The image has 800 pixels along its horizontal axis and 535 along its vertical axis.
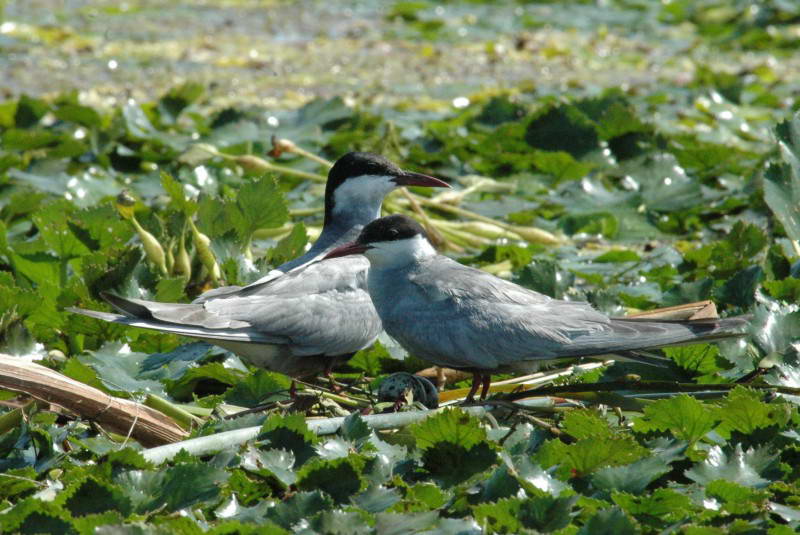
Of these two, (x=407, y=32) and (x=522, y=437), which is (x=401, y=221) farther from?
(x=407, y=32)

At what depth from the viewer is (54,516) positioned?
2.74 m

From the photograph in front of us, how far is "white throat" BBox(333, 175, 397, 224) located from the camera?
5.24m

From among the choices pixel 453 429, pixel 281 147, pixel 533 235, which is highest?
pixel 453 429

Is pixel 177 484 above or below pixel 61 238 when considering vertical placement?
above

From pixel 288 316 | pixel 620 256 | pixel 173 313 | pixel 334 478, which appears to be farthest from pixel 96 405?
pixel 620 256

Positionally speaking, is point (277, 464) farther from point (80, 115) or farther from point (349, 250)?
point (80, 115)

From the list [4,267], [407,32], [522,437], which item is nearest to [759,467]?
[522,437]

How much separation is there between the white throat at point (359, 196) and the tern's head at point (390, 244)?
2.88ft

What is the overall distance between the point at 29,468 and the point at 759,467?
1934 millimetres

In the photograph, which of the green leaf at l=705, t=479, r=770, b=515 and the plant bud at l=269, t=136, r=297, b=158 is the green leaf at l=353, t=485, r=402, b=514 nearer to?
the green leaf at l=705, t=479, r=770, b=515

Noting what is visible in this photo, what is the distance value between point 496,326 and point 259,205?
1360mm

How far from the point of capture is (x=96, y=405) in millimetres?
3465

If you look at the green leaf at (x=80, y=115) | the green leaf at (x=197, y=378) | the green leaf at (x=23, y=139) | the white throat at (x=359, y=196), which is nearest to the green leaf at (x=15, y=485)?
the green leaf at (x=197, y=378)

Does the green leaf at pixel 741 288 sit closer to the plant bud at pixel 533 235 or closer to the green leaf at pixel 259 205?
the plant bud at pixel 533 235
